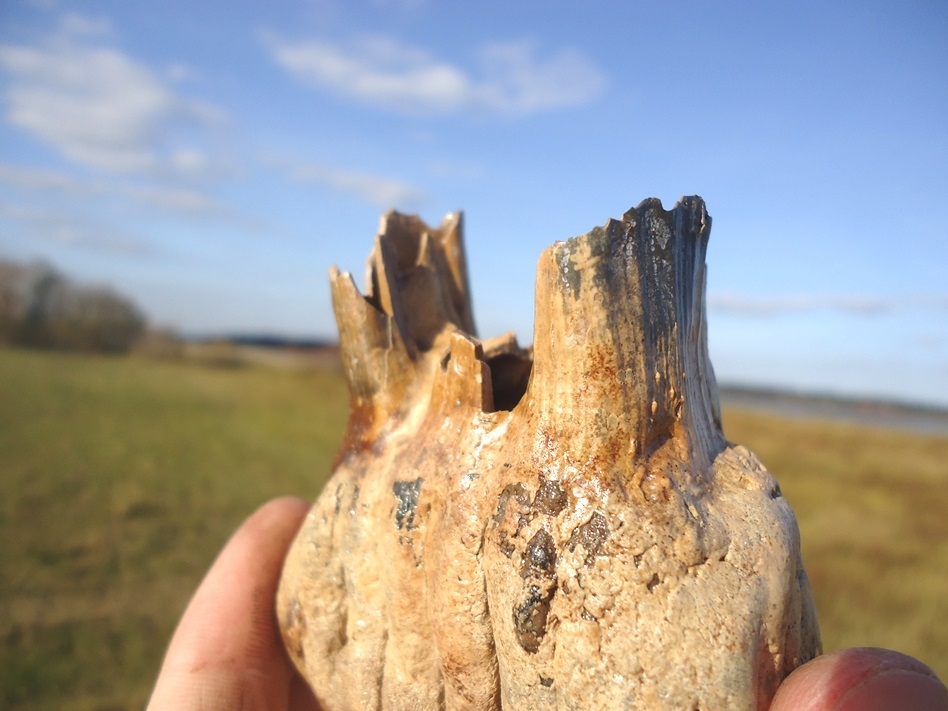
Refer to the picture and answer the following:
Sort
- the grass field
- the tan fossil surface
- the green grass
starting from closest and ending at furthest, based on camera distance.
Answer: the tan fossil surface → the green grass → the grass field

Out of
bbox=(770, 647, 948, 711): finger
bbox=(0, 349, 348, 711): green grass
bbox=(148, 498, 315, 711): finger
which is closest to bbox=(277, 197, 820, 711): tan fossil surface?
bbox=(770, 647, 948, 711): finger

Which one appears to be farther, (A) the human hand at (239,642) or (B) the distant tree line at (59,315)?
(B) the distant tree line at (59,315)

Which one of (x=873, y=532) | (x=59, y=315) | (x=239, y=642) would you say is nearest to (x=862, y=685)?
(x=239, y=642)

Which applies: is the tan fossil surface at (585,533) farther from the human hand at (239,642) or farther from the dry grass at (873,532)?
the dry grass at (873,532)

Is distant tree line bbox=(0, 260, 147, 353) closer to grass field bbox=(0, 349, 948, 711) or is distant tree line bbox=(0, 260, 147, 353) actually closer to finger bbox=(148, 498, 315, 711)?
grass field bbox=(0, 349, 948, 711)

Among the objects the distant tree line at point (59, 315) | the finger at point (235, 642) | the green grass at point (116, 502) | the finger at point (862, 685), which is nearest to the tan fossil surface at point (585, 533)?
the finger at point (862, 685)

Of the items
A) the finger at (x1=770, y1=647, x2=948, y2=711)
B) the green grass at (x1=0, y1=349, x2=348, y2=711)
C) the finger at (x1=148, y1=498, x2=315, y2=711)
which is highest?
the finger at (x1=770, y1=647, x2=948, y2=711)

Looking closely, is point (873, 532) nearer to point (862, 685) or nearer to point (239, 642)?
point (862, 685)

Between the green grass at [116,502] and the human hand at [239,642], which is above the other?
the human hand at [239,642]
